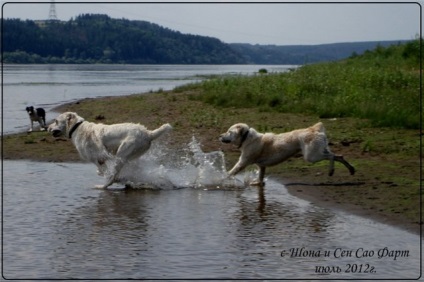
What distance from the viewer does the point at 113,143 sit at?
12984 millimetres

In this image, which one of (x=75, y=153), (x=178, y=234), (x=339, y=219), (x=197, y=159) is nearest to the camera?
(x=178, y=234)

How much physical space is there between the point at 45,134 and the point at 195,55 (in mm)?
130912

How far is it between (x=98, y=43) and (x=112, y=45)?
6.95 ft

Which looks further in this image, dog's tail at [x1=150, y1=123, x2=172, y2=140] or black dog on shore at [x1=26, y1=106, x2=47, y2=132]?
black dog on shore at [x1=26, y1=106, x2=47, y2=132]

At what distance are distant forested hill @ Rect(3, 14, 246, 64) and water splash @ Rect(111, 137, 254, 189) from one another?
8380cm

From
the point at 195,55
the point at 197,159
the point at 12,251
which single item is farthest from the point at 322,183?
the point at 195,55

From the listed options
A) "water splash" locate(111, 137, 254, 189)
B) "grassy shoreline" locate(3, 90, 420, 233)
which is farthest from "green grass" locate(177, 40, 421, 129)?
"water splash" locate(111, 137, 254, 189)

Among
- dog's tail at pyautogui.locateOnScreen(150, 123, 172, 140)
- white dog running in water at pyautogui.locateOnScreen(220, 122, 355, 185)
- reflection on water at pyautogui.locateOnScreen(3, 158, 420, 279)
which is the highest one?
dog's tail at pyautogui.locateOnScreen(150, 123, 172, 140)

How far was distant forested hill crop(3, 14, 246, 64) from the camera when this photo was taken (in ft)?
347

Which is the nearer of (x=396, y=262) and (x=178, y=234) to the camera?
(x=396, y=262)

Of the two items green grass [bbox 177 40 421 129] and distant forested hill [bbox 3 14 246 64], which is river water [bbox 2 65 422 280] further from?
distant forested hill [bbox 3 14 246 64]

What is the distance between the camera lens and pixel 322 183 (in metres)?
13.1

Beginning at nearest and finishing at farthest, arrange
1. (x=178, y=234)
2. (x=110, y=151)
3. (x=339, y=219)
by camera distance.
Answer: (x=178, y=234) < (x=339, y=219) < (x=110, y=151)

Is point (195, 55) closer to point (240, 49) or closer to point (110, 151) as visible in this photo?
point (240, 49)
